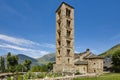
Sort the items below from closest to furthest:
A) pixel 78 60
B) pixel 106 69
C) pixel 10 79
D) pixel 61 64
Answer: pixel 10 79, pixel 61 64, pixel 78 60, pixel 106 69

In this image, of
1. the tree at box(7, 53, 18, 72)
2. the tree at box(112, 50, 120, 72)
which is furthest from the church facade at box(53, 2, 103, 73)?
the tree at box(7, 53, 18, 72)

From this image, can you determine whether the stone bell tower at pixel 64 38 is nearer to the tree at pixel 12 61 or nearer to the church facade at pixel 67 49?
the church facade at pixel 67 49

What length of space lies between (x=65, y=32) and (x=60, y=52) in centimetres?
647

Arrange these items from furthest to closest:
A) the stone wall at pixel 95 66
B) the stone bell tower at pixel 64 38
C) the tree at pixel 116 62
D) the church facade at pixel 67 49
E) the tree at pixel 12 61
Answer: the tree at pixel 12 61
the tree at pixel 116 62
the stone wall at pixel 95 66
the church facade at pixel 67 49
the stone bell tower at pixel 64 38

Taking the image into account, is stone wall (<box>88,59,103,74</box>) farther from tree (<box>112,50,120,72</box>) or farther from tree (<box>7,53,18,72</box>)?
tree (<box>7,53,18,72</box>)

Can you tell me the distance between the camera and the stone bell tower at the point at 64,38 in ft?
196

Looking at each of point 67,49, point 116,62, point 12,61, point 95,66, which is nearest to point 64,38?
point 67,49

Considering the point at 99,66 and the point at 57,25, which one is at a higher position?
the point at 57,25

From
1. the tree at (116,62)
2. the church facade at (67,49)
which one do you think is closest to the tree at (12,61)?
the church facade at (67,49)

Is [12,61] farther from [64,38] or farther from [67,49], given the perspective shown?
[64,38]

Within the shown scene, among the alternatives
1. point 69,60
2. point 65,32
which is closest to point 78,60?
point 69,60

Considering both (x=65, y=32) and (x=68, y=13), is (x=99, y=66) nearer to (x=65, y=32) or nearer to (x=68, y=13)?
(x=65, y=32)

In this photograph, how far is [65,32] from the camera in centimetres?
6097

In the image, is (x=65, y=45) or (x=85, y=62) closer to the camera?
(x=65, y=45)
